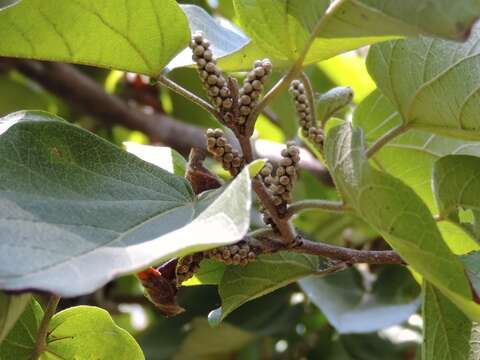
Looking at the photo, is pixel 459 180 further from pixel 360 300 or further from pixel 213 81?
pixel 360 300

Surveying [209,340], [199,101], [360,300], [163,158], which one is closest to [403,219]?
[199,101]

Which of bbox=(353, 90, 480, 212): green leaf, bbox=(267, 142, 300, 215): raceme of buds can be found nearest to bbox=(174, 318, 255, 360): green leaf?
bbox=(353, 90, 480, 212): green leaf

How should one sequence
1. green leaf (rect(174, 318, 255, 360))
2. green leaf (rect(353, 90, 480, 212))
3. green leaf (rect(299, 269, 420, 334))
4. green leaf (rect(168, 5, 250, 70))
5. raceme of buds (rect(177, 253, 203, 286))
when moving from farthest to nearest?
green leaf (rect(174, 318, 255, 360)) < green leaf (rect(299, 269, 420, 334)) < green leaf (rect(353, 90, 480, 212)) < green leaf (rect(168, 5, 250, 70)) < raceme of buds (rect(177, 253, 203, 286))

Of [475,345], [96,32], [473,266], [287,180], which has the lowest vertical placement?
[475,345]

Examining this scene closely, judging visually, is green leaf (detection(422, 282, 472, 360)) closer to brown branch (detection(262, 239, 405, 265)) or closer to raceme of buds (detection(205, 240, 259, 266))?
brown branch (detection(262, 239, 405, 265))

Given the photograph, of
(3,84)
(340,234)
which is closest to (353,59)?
(340,234)

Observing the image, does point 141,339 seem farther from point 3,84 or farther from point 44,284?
point 44,284
